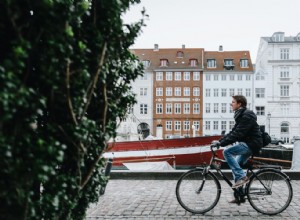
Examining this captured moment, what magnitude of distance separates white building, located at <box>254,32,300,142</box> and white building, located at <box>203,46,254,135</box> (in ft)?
9.12

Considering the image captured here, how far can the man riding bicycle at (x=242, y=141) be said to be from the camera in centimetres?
757

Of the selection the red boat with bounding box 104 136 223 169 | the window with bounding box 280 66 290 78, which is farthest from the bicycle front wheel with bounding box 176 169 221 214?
the window with bounding box 280 66 290 78

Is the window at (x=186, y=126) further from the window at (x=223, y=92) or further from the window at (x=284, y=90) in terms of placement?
the window at (x=284, y=90)

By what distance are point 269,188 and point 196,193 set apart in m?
1.15

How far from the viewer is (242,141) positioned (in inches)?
303

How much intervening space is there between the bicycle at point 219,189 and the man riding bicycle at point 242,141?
147 mm

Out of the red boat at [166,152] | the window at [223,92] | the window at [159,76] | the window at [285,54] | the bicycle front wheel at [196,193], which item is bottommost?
the red boat at [166,152]

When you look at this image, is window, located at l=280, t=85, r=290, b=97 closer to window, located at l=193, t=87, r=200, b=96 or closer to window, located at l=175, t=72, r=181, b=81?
window, located at l=193, t=87, r=200, b=96

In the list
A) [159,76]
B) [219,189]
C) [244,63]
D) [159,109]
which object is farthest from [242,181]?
[244,63]

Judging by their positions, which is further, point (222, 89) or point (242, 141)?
point (222, 89)

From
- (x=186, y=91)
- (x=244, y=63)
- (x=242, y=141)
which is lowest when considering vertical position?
(x=242, y=141)

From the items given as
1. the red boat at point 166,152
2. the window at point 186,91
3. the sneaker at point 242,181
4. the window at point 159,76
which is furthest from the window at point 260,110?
the sneaker at point 242,181

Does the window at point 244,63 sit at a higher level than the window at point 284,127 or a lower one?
higher

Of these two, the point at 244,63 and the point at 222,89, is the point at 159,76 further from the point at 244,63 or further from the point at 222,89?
the point at 244,63
